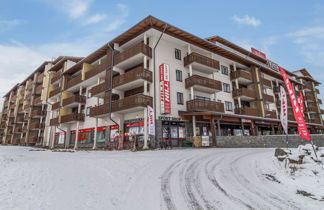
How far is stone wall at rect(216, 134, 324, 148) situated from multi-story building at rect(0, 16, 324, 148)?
1.42 metres

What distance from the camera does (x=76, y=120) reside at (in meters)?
28.3

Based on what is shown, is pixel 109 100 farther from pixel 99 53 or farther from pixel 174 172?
pixel 174 172

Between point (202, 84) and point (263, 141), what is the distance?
965cm

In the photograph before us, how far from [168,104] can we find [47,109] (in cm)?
3175

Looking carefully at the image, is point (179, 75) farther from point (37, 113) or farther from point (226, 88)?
point (37, 113)

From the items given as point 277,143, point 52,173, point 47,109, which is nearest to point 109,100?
point 52,173

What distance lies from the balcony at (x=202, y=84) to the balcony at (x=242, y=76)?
21.4 feet

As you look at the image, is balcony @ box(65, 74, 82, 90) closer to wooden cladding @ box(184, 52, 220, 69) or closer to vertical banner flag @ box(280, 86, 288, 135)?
wooden cladding @ box(184, 52, 220, 69)

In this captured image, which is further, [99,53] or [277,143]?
[99,53]

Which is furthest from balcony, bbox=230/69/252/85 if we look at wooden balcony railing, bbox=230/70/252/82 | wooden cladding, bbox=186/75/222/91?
wooden cladding, bbox=186/75/222/91

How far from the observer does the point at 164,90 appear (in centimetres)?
2042

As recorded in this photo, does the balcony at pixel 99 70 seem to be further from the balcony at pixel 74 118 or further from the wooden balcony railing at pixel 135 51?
the balcony at pixel 74 118

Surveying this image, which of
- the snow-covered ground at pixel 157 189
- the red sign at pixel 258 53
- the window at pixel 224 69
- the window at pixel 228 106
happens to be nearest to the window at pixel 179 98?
the window at pixel 228 106

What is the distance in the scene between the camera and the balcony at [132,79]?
20.2 m
